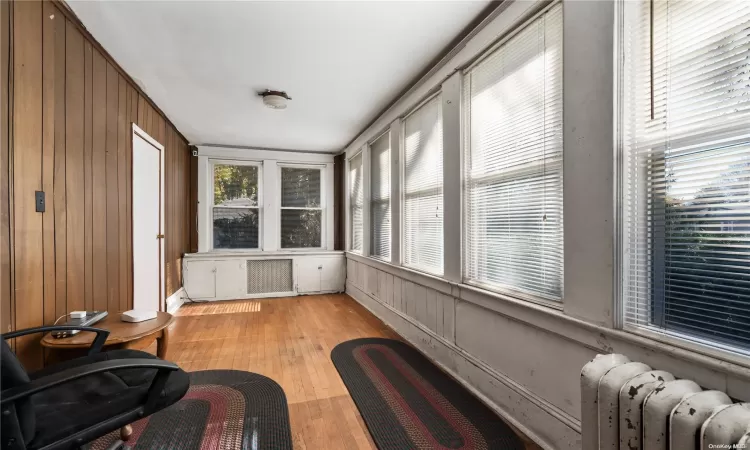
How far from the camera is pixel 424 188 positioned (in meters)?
3.13

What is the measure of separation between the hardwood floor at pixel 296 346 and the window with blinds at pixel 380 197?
939 millimetres

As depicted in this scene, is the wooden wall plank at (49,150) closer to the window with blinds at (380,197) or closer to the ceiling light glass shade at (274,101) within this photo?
the ceiling light glass shade at (274,101)

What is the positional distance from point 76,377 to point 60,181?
1.57m

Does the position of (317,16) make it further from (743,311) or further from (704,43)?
(743,311)

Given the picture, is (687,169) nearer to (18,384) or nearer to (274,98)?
(18,384)

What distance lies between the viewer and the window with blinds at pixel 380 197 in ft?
13.3

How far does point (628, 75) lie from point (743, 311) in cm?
96

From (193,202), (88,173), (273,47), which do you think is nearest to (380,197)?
(273,47)

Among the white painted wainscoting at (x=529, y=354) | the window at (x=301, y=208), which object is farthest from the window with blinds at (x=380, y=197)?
the window at (x=301, y=208)

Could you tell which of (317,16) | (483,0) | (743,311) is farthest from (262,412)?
(483,0)

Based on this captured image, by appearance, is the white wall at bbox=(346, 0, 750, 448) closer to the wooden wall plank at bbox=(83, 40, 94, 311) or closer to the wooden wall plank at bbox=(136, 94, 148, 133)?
the wooden wall plank at bbox=(83, 40, 94, 311)

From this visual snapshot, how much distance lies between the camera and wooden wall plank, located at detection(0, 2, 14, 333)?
155 centimetres

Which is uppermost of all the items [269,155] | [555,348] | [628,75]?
[269,155]

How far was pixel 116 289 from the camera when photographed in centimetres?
275
